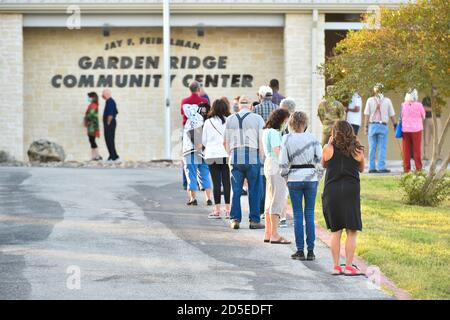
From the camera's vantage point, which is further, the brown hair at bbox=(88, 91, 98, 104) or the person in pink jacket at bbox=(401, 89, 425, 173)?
the brown hair at bbox=(88, 91, 98, 104)

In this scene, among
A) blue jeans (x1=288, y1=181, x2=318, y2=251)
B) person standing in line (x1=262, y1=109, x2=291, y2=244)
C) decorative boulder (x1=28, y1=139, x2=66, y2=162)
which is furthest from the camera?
decorative boulder (x1=28, y1=139, x2=66, y2=162)

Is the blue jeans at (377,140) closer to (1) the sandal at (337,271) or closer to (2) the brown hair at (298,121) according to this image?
(2) the brown hair at (298,121)

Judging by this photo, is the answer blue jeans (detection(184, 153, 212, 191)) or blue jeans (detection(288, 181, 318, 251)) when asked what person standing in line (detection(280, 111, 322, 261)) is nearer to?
blue jeans (detection(288, 181, 318, 251))

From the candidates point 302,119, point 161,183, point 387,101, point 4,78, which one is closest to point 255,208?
point 302,119

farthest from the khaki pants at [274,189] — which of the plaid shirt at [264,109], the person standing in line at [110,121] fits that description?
the person standing in line at [110,121]

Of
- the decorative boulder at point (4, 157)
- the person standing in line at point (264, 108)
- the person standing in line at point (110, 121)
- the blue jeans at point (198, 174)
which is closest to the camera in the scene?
the person standing in line at point (264, 108)

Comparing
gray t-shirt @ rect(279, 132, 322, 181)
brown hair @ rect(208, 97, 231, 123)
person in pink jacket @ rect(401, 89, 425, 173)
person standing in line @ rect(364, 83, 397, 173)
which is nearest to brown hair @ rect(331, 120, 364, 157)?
gray t-shirt @ rect(279, 132, 322, 181)

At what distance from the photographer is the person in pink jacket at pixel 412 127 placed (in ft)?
75.5

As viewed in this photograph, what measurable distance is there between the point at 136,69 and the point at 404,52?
42.1ft

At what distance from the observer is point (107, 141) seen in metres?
28.0

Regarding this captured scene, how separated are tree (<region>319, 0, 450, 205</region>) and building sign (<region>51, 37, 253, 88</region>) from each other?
11.3 meters

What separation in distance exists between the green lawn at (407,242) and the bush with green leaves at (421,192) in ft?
0.61

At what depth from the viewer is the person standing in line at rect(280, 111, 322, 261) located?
42.1 ft
